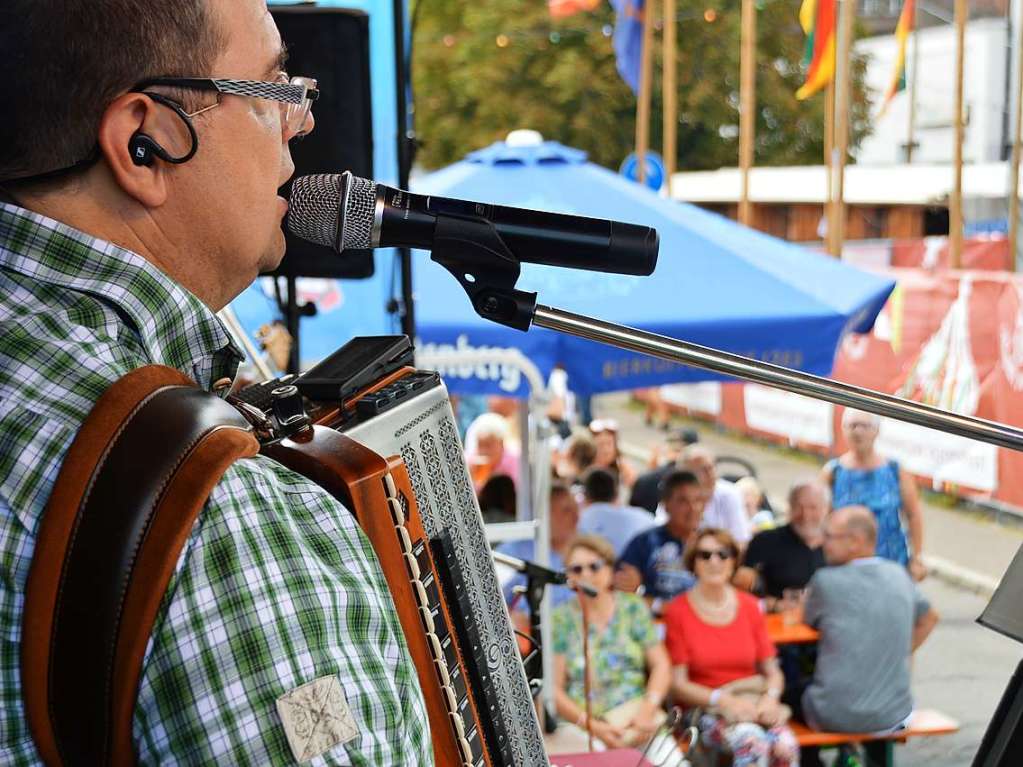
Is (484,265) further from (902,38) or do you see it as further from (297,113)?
(902,38)

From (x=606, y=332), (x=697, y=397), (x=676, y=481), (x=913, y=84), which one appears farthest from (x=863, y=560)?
(x=913, y=84)

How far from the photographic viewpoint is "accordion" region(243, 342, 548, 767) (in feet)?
3.49

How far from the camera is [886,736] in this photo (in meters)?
4.81

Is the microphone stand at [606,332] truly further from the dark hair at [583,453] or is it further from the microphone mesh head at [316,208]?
the dark hair at [583,453]

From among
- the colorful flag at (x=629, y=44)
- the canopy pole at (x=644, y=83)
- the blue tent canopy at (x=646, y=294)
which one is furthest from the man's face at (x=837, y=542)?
the colorful flag at (x=629, y=44)

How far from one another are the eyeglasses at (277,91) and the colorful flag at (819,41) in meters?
11.3

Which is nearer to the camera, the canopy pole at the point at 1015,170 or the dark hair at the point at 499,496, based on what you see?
the dark hair at the point at 499,496

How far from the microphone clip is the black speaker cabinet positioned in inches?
45.0

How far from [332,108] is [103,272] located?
5.08 ft

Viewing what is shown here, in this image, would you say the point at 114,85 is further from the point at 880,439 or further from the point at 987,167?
the point at 987,167

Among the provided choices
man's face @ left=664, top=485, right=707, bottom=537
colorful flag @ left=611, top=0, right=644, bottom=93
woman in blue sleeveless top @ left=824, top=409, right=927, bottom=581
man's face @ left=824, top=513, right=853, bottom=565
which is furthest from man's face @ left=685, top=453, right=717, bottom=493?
colorful flag @ left=611, top=0, right=644, bottom=93

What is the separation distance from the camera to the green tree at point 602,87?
23797 mm

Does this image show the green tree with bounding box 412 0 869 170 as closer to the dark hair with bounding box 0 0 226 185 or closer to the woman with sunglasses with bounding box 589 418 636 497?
the woman with sunglasses with bounding box 589 418 636 497

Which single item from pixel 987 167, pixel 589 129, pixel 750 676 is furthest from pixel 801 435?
pixel 589 129
